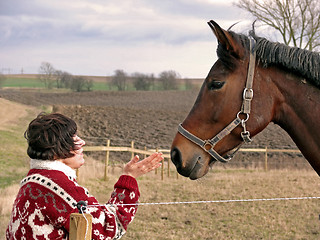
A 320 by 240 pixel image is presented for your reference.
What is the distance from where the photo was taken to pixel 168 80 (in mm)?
56562

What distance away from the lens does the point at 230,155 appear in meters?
2.85

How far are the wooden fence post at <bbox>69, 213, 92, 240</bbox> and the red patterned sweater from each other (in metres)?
0.08

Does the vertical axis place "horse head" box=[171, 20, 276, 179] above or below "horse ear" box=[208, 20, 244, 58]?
below

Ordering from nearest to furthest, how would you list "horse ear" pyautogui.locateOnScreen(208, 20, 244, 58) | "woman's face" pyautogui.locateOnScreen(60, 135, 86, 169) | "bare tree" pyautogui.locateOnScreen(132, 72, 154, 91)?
"woman's face" pyautogui.locateOnScreen(60, 135, 86, 169) < "horse ear" pyautogui.locateOnScreen(208, 20, 244, 58) < "bare tree" pyautogui.locateOnScreen(132, 72, 154, 91)

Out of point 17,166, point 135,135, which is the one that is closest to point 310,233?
point 17,166

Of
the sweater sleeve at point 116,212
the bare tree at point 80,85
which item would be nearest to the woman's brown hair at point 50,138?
the sweater sleeve at point 116,212

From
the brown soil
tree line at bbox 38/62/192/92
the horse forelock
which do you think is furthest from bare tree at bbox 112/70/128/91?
the horse forelock

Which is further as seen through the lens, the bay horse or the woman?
the bay horse

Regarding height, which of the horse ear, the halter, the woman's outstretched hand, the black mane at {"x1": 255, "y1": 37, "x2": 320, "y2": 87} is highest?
the horse ear

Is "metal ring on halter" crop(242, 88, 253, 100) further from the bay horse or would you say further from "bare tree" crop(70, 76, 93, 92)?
"bare tree" crop(70, 76, 93, 92)

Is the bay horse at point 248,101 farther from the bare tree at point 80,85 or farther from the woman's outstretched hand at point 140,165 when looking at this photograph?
the bare tree at point 80,85

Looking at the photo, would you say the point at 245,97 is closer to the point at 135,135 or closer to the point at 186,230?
the point at 186,230

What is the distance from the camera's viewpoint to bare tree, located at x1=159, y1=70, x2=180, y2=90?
56344 millimetres

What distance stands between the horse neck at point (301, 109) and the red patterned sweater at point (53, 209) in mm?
1358
